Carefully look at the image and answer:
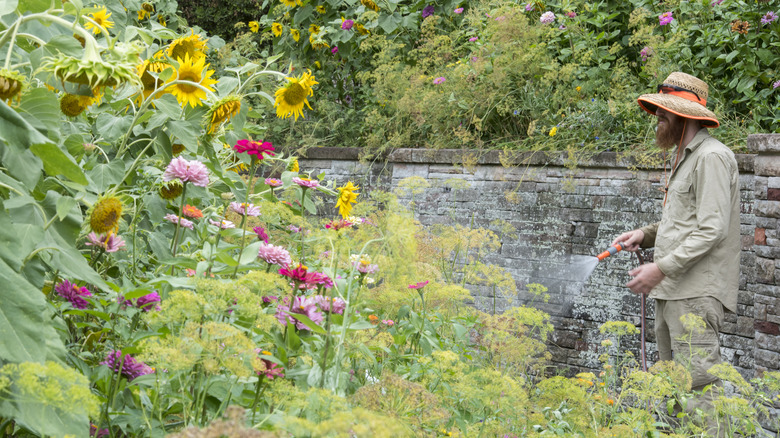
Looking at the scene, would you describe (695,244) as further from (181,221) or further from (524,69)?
(524,69)

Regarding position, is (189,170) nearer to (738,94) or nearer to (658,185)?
(658,185)

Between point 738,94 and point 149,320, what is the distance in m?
4.46

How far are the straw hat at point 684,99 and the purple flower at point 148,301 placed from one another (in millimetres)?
2665

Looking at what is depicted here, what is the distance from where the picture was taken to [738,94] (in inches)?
184

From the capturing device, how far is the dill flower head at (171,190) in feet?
6.53

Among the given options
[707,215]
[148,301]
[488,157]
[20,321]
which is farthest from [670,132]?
[20,321]

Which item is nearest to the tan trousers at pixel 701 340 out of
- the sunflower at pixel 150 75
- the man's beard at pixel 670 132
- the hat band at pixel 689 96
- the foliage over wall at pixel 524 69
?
the man's beard at pixel 670 132

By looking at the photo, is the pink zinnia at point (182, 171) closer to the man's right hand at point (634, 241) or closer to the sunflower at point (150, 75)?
the sunflower at point (150, 75)

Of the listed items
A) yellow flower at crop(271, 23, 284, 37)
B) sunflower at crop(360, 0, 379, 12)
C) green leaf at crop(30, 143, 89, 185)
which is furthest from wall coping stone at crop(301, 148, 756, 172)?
green leaf at crop(30, 143, 89, 185)

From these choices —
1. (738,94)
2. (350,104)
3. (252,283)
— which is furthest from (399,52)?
(252,283)

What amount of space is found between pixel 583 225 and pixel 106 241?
11.3ft

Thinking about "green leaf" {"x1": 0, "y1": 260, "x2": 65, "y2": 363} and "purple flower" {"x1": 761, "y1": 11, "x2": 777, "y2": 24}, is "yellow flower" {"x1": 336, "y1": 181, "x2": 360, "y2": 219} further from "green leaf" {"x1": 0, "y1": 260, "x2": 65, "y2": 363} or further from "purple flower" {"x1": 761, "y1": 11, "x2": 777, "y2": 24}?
"purple flower" {"x1": 761, "y1": 11, "x2": 777, "y2": 24}

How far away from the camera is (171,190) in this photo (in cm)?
200

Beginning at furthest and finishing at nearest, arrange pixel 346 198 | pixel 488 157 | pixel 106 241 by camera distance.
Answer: pixel 488 157 < pixel 346 198 < pixel 106 241
